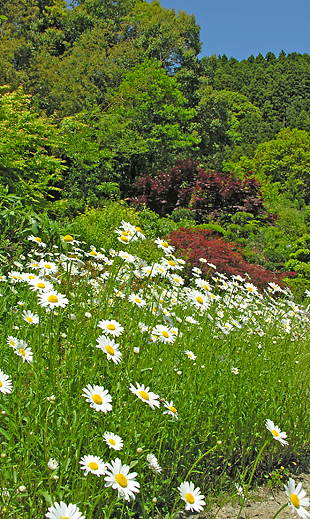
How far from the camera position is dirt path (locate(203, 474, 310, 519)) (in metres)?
1.60

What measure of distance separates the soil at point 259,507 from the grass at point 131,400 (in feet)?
0.30

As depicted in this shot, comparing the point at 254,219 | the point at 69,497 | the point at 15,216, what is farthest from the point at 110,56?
the point at 69,497

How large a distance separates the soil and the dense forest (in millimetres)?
3262

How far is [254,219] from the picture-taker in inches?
407

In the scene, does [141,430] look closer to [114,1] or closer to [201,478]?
[201,478]

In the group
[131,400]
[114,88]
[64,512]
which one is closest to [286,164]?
[114,88]

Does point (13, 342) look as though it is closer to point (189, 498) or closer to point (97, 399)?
point (97, 399)

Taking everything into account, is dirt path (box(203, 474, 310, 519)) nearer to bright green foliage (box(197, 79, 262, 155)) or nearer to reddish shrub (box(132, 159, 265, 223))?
reddish shrub (box(132, 159, 265, 223))

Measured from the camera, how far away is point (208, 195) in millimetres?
10852

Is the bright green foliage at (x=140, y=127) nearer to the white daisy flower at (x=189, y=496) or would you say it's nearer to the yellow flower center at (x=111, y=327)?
the yellow flower center at (x=111, y=327)

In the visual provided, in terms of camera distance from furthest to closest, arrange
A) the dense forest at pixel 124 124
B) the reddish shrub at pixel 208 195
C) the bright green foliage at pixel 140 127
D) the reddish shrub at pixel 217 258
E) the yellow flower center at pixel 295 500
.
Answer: the bright green foliage at pixel 140 127 < the reddish shrub at pixel 208 195 < the dense forest at pixel 124 124 < the reddish shrub at pixel 217 258 < the yellow flower center at pixel 295 500

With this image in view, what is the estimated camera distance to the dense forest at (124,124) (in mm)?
Result: 7182

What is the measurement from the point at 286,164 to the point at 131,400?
29150mm

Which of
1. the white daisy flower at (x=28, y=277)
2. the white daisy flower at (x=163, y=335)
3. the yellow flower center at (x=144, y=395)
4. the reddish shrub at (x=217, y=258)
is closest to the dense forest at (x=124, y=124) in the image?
the reddish shrub at (x=217, y=258)
